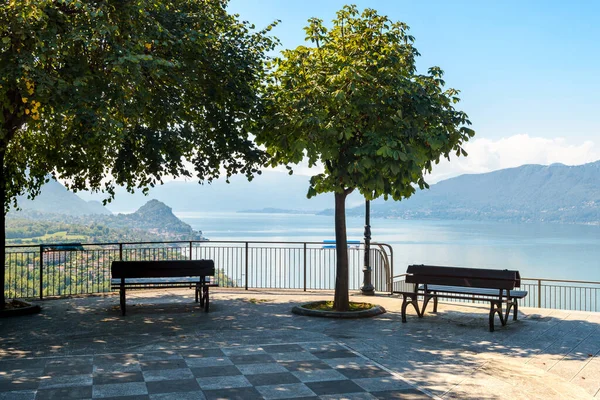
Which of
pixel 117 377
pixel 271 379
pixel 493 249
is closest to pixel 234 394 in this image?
pixel 271 379

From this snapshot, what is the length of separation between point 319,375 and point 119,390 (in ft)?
7.31

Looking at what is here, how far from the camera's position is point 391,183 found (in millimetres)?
Result: 11266

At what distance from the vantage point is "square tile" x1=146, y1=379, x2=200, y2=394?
647 cm

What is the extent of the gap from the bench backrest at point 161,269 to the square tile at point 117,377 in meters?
4.90

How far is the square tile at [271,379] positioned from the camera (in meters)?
6.79

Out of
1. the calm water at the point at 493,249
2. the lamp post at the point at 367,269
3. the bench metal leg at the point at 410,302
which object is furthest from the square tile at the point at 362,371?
the calm water at the point at 493,249

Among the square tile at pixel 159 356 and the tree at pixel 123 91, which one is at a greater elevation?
the tree at pixel 123 91

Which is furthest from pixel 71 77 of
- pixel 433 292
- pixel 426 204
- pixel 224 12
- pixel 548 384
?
pixel 426 204

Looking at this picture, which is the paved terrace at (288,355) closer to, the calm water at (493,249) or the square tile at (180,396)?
the square tile at (180,396)

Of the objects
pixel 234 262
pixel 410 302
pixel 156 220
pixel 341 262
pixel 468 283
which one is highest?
pixel 156 220

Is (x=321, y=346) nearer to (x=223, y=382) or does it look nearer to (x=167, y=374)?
(x=223, y=382)

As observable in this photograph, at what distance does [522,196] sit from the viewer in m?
188

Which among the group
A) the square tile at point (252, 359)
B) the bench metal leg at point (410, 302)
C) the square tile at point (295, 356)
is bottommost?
the square tile at point (295, 356)

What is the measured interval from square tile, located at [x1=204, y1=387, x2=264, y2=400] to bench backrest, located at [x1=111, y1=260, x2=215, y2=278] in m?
5.74
